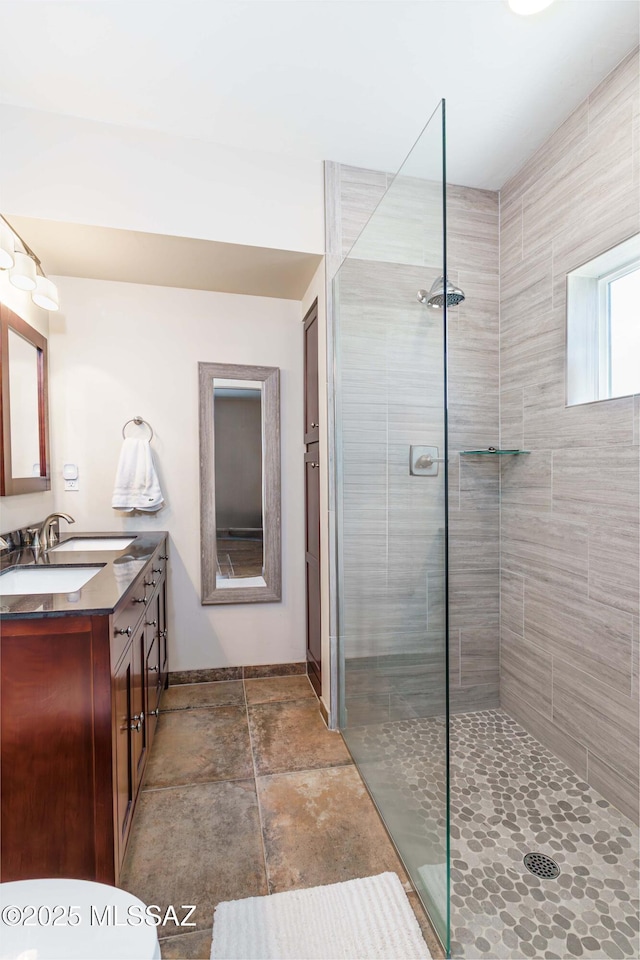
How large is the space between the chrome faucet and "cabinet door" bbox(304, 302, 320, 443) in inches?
52.6

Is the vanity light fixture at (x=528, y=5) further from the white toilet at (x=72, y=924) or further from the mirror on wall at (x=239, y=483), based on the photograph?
the white toilet at (x=72, y=924)

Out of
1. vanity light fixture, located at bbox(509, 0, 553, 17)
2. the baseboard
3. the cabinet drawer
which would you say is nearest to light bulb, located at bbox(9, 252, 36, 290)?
the cabinet drawer

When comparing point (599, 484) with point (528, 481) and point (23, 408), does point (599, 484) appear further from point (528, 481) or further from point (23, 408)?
point (23, 408)

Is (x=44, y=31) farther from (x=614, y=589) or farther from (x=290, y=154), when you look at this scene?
(x=614, y=589)

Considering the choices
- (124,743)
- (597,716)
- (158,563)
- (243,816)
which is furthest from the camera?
(158,563)

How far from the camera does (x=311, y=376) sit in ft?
8.53

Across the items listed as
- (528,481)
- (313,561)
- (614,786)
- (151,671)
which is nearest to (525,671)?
(614,786)

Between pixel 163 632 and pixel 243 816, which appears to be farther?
pixel 163 632

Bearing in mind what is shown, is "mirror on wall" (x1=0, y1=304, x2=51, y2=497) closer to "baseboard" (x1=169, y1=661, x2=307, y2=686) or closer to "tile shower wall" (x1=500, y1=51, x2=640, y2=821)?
"baseboard" (x1=169, y1=661, x2=307, y2=686)

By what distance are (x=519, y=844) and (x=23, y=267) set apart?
295cm

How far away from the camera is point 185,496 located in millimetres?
2703

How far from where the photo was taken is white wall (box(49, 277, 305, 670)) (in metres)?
2.54

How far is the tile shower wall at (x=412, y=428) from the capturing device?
129 cm

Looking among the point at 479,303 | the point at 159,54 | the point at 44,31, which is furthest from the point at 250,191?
the point at 479,303
